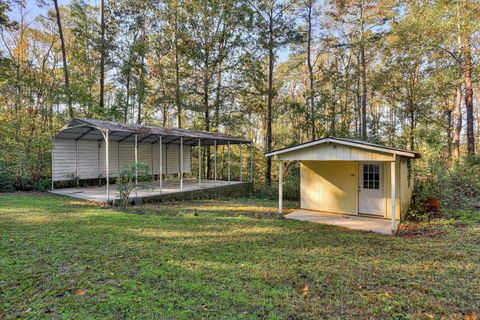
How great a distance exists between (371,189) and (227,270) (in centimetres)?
569

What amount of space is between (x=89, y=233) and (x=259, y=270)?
362 cm

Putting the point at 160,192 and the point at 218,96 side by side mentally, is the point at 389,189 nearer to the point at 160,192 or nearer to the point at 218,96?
the point at 160,192

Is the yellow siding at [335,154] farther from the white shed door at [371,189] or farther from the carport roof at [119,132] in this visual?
the carport roof at [119,132]

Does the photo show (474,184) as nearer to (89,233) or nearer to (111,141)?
(89,233)

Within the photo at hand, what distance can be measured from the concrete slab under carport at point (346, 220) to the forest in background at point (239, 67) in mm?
3663

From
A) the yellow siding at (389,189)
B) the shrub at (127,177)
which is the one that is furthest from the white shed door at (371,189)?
the shrub at (127,177)

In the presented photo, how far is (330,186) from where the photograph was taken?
8.12 metres

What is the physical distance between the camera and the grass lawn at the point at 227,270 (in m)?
2.69

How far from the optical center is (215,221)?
6605 mm

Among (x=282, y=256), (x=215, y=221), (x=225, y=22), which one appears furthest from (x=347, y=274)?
(x=225, y=22)

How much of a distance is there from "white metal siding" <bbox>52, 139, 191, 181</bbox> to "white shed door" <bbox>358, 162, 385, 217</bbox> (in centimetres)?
1077

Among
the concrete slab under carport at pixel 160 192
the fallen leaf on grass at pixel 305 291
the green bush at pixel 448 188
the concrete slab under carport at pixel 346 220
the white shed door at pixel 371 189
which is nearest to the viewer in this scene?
the fallen leaf on grass at pixel 305 291

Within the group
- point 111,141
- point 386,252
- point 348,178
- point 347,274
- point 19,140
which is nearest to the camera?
point 347,274

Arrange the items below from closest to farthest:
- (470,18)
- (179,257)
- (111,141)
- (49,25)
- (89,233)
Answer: (179,257) → (89,233) → (470,18) → (111,141) → (49,25)
